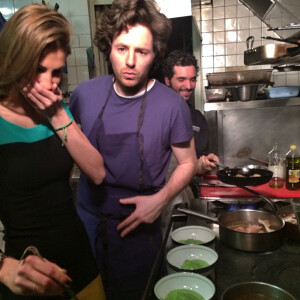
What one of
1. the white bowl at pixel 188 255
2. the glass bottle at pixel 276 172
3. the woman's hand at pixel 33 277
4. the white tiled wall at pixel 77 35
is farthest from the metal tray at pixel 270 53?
the woman's hand at pixel 33 277

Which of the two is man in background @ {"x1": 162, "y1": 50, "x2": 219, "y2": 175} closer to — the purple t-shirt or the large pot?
the large pot

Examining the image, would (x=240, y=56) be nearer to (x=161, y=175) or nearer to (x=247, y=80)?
(x=247, y=80)

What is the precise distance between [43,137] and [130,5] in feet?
2.52

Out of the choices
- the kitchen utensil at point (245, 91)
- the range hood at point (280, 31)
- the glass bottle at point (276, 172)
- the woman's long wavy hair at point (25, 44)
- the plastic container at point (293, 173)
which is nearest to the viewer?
the woman's long wavy hair at point (25, 44)

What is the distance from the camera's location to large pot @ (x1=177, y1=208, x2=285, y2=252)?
1.30m

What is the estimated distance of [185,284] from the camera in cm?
105

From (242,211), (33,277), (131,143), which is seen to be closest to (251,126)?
(242,211)

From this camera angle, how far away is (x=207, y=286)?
101cm

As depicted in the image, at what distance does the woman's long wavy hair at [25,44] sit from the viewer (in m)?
0.87

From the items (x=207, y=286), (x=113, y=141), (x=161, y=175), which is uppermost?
(x=113, y=141)

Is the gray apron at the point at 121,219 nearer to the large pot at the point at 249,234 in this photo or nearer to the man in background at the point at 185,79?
the large pot at the point at 249,234

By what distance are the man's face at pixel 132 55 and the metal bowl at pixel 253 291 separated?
0.90m

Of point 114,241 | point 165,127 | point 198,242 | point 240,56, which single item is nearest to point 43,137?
point 165,127

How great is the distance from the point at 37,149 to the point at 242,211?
3.43 feet
